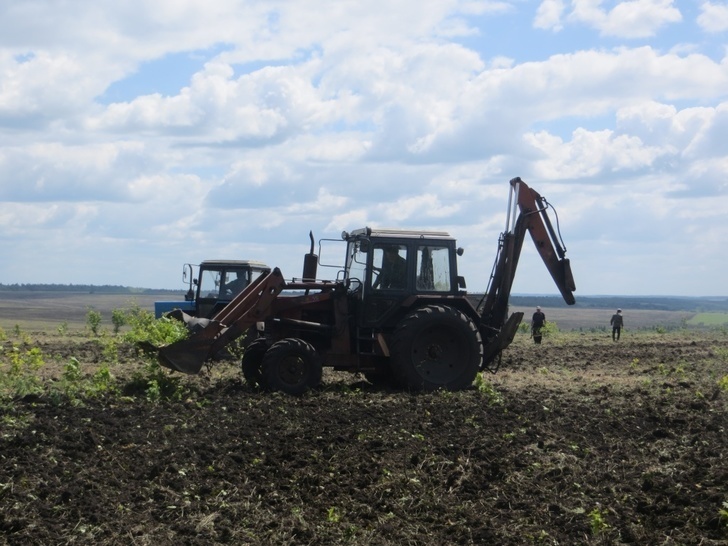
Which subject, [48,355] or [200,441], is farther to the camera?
[48,355]

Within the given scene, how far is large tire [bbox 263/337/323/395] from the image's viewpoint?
14.7 m

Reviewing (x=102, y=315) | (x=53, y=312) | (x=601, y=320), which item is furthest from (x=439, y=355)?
(x=601, y=320)

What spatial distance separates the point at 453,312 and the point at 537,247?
211 cm

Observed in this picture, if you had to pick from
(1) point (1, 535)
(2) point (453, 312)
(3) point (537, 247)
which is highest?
(3) point (537, 247)

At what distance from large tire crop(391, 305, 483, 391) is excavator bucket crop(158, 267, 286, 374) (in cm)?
197

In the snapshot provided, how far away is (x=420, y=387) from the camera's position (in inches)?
605

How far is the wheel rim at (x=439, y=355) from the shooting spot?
15.4 meters

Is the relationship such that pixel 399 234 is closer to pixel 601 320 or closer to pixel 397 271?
pixel 397 271

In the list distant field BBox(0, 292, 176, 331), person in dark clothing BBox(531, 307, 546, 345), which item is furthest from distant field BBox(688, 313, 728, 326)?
person in dark clothing BBox(531, 307, 546, 345)

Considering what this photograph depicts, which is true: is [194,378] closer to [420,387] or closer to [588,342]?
[420,387]

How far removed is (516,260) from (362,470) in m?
7.55

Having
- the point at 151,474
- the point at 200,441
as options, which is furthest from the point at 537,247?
the point at 151,474

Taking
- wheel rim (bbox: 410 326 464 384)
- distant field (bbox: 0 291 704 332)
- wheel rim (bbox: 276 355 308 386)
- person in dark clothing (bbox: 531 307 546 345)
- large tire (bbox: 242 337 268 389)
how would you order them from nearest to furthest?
wheel rim (bbox: 276 355 308 386) < wheel rim (bbox: 410 326 464 384) < large tire (bbox: 242 337 268 389) < person in dark clothing (bbox: 531 307 546 345) < distant field (bbox: 0 291 704 332)

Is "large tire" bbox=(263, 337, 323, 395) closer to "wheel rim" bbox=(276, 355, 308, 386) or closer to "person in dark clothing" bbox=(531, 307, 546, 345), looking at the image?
"wheel rim" bbox=(276, 355, 308, 386)
